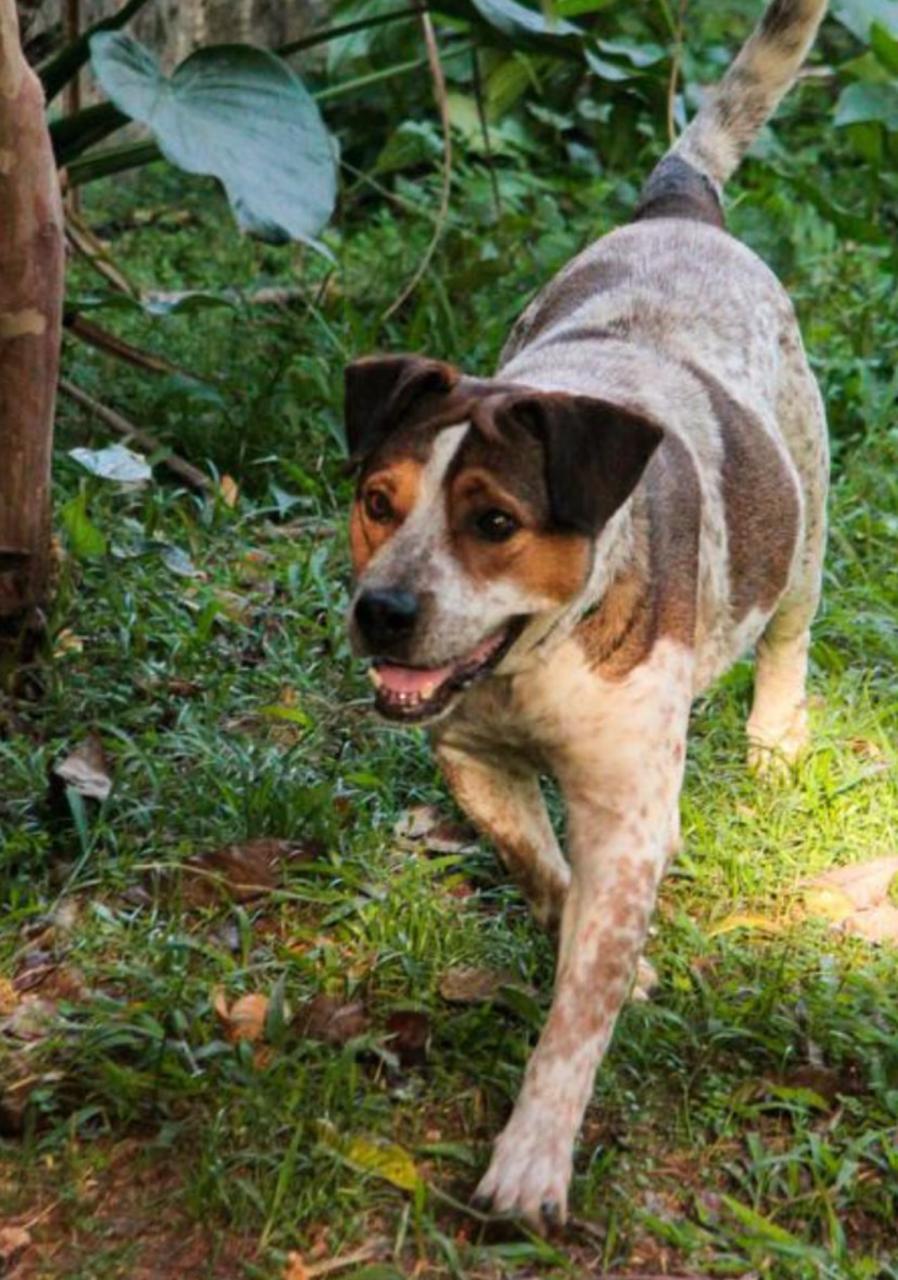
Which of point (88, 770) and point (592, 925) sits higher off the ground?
point (592, 925)

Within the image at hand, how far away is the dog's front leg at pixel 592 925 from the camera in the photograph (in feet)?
11.7

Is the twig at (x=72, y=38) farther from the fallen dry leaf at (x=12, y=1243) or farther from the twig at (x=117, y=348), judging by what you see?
the fallen dry leaf at (x=12, y=1243)

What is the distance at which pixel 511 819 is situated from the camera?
430 cm

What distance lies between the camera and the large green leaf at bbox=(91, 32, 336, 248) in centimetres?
538

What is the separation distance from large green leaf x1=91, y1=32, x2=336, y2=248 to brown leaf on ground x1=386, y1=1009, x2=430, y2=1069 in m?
2.09

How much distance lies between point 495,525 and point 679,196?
1.91 m

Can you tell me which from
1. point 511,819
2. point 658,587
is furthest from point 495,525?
point 511,819

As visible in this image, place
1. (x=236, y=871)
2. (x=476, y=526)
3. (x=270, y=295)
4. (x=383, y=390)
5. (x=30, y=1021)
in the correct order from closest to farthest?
(x=476, y=526) < (x=383, y=390) < (x=30, y=1021) < (x=236, y=871) < (x=270, y=295)

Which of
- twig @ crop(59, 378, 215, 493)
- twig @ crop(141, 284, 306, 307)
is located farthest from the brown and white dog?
twig @ crop(141, 284, 306, 307)

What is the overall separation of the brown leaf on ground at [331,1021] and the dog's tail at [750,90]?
2.37 m

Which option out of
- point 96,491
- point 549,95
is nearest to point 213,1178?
point 96,491

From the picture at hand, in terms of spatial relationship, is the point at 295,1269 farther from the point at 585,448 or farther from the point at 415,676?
the point at 585,448

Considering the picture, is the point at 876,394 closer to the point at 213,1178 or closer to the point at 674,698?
the point at 674,698

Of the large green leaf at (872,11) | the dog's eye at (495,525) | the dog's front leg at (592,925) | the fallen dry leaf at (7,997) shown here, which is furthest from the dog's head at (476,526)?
the large green leaf at (872,11)
